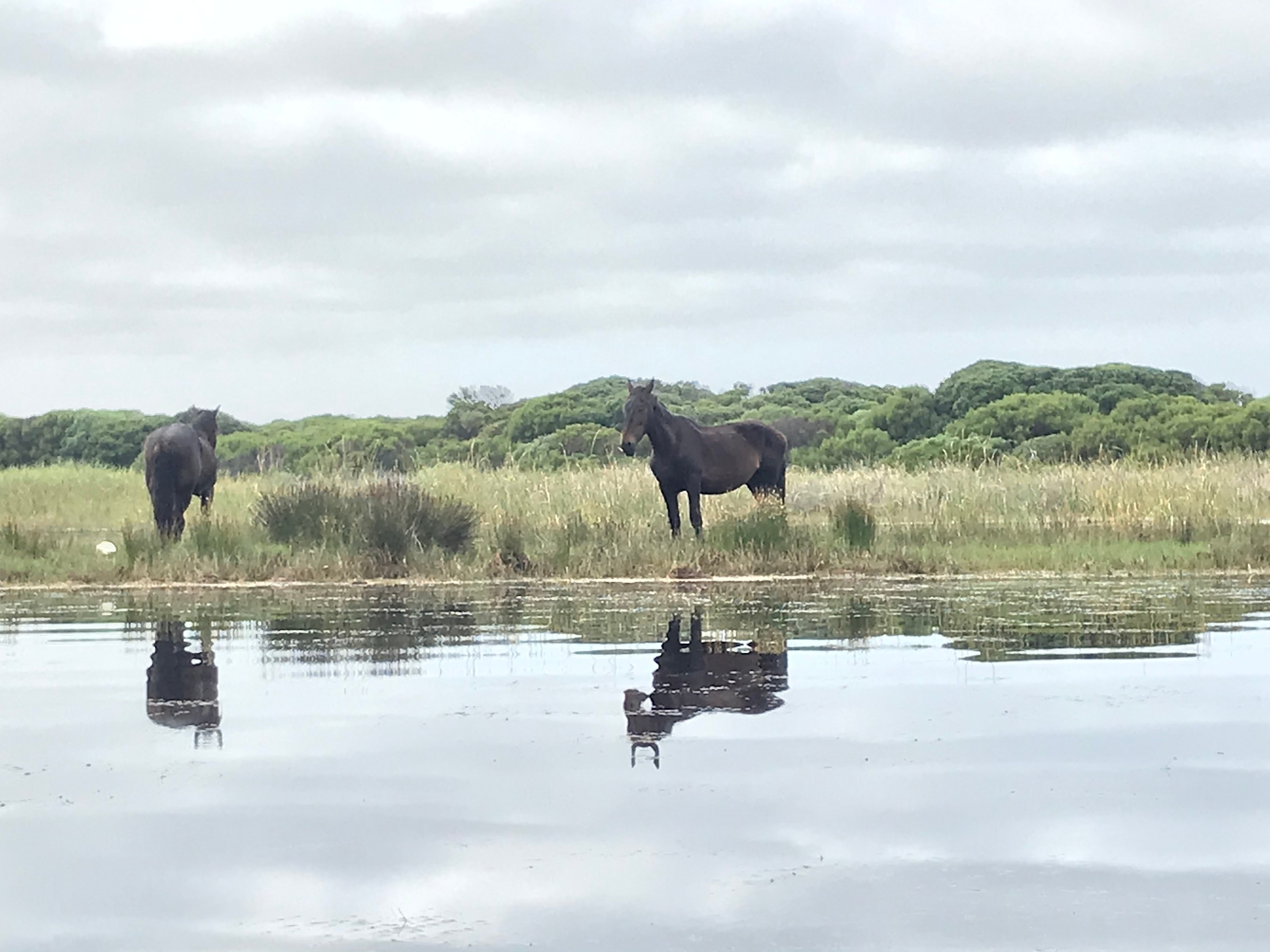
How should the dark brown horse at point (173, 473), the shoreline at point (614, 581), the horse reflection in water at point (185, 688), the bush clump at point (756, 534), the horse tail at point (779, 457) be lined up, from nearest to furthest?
the horse reflection in water at point (185, 688)
the shoreline at point (614, 581)
the bush clump at point (756, 534)
the dark brown horse at point (173, 473)
the horse tail at point (779, 457)

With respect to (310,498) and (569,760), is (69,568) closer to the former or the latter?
(310,498)

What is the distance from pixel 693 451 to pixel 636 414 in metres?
1.01

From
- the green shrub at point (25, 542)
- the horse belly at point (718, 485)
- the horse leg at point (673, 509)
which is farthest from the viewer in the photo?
the horse belly at point (718, 485)

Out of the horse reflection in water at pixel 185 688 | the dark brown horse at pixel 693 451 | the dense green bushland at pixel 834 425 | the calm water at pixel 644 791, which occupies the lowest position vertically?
the calm water at pixel 644 791

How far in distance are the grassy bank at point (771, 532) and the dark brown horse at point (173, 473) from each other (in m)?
0.36

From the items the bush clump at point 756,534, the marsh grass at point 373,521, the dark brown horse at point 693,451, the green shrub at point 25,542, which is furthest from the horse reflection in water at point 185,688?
the dark brown horse at point 693,451

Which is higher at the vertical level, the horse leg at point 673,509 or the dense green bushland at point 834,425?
the dense green bushland at point 834,425

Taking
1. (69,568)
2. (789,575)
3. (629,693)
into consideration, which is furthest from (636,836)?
(69,568)

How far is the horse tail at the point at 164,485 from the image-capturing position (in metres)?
23.4

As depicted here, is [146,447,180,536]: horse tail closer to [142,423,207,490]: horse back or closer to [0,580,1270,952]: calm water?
[142,423,207,490]: horse back

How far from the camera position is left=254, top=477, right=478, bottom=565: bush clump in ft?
69.2

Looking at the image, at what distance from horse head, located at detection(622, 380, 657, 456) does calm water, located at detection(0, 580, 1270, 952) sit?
365 inches

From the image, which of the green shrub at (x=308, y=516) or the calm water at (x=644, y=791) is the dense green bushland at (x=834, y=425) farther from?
the calm water at (x=644, y=791)

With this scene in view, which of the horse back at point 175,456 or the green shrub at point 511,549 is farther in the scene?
the horse back at point 175,456
